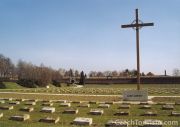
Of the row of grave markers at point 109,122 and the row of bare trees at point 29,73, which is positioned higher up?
the row of bare trees at point 29,73

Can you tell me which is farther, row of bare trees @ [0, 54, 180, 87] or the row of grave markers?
row of bare trees @ [0, 54, 180, 87]

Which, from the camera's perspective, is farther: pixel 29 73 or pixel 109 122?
pixel 29 73

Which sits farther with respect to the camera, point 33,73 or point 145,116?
point 33,73

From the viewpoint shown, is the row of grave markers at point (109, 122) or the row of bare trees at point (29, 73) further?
the row of bare trees at point (29, 73)

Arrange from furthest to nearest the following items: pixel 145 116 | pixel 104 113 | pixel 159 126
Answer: pixel 104 113 → pixel 145 116 → pixel 159 126

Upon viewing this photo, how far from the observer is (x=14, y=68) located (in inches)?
4006

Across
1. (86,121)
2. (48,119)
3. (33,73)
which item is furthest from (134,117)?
(33,73)

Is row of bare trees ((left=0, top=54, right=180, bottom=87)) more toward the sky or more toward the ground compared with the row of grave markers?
more toward the sky

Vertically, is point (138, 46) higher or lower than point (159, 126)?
higher

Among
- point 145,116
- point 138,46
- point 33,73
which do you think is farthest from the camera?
point 33,73

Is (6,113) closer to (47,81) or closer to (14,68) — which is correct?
(47,81)

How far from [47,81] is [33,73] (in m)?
14.4

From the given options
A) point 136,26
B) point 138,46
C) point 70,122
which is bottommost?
point 70,122

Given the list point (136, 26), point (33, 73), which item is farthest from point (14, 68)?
point (136, 26)
